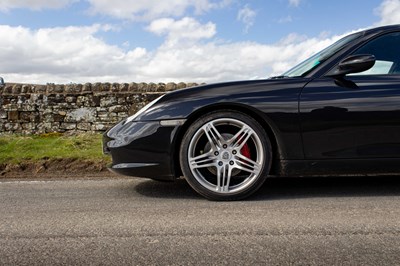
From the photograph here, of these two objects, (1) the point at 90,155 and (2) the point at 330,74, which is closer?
(2) the point at 330,74

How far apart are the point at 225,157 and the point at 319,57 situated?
4.14 feet

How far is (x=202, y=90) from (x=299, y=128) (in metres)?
0.83

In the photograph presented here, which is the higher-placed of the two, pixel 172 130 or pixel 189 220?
pixel 172 130

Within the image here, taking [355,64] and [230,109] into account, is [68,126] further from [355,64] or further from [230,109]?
[355,64]

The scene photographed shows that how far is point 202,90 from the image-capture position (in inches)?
139

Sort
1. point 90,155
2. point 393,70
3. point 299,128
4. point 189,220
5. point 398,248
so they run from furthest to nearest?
point 90,155
point 393,70
point 299,128
point 189,220
point 398,248

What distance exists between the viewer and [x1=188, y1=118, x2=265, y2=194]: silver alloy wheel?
11.3 ft

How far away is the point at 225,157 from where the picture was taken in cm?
346

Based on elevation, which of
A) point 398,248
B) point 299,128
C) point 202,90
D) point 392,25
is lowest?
point 398,248

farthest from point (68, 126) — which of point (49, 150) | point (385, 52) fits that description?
point (385, 52)

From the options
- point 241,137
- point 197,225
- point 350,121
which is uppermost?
point 350,121

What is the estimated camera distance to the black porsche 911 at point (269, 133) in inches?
135

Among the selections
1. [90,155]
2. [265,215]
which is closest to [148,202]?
[265,215]

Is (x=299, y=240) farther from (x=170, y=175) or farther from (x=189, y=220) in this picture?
(x=170, y=175)
